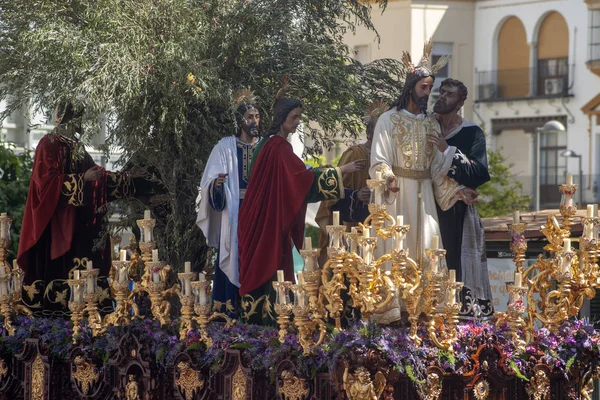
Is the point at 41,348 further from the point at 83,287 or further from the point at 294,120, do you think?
the point at 294,120

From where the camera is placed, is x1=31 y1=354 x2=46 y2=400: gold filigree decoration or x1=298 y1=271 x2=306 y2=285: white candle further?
x1=31 y1=354 x2=46 y2=400: gold filigree decoration

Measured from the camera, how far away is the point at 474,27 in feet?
117

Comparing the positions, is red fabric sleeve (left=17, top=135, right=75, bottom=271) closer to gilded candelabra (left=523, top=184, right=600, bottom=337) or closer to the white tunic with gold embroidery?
the white tunic with gold embroidery

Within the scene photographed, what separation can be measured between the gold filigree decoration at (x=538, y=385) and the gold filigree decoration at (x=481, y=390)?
1.07ft

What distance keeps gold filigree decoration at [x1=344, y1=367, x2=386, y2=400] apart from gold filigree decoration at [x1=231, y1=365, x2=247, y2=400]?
0.97 meters

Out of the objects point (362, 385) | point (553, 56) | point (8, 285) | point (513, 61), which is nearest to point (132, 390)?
point (8, 285)

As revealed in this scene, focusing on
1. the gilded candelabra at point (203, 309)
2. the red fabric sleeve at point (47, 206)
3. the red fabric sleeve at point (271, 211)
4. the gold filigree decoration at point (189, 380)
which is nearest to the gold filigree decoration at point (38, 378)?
the red fabric sleeve at point (47, 206)

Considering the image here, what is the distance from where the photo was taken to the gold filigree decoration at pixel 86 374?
9641 mm

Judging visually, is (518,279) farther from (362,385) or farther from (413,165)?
(362,385)

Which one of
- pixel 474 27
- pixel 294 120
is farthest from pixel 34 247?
pixel 474 27

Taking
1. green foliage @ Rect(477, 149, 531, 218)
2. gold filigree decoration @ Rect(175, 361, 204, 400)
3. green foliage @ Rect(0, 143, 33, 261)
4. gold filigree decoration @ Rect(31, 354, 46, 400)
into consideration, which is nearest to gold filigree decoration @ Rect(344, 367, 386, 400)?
gold filigree decoration @ Rect(175, 361, 204, 400)

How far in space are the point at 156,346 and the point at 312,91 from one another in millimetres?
2556

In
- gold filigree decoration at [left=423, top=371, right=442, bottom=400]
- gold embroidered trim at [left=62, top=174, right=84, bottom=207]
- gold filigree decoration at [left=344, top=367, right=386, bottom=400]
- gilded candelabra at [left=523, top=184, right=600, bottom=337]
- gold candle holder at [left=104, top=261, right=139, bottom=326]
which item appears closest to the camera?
gold filigree decoration at [left=344, top=367, right=386, bottom=400]

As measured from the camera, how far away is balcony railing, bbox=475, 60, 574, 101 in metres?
34.0
